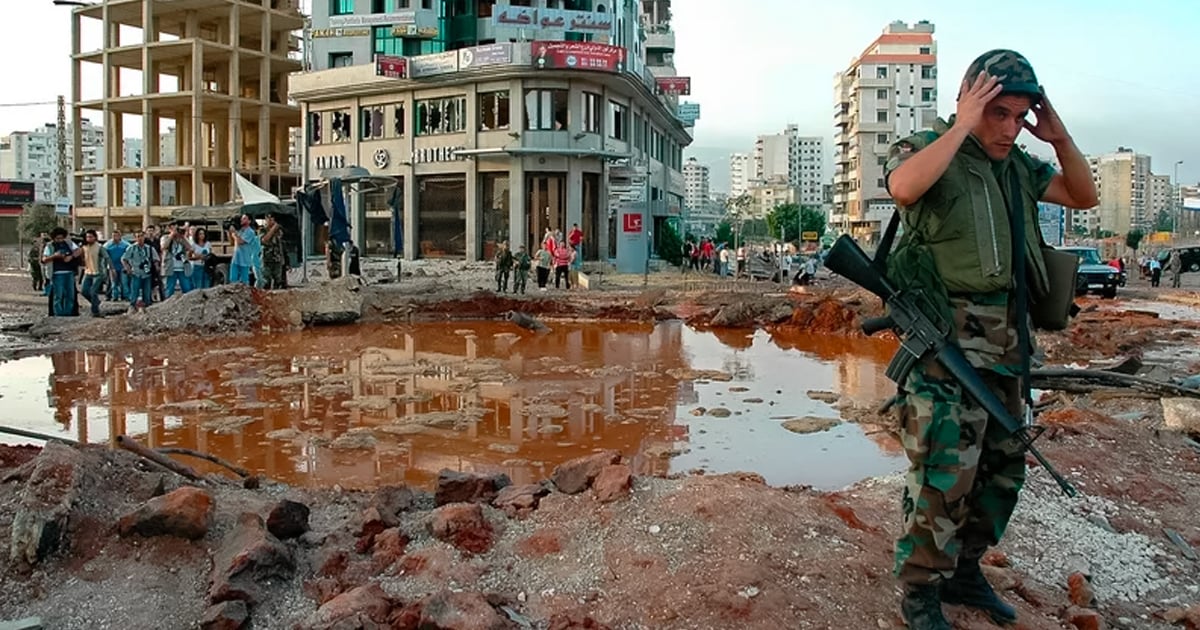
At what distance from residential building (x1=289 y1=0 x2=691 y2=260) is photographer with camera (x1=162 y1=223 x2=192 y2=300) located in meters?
17.4

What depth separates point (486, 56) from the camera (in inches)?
1394

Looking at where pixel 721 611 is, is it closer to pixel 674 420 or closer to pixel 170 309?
pixel 674 420

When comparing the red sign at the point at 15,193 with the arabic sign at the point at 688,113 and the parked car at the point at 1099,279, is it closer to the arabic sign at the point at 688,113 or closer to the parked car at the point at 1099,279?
the arabic sign at the point at 688,113

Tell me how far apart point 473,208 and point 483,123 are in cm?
349

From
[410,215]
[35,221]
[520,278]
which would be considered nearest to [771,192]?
[35,221]

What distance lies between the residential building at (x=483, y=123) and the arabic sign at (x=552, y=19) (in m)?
0.06

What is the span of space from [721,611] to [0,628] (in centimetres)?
239

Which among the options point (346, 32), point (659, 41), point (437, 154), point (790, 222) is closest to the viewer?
point (437, 154)

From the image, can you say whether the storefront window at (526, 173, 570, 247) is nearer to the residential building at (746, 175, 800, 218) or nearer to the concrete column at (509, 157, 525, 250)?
the concrete column at (509, 157, 525, 250)

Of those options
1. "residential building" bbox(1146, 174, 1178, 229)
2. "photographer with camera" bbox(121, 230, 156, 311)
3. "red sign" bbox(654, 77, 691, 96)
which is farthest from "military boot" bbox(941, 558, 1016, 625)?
"residential building" bbox(1146, 174, 1178, 229)

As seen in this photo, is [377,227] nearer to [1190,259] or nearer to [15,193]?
[1190,259]

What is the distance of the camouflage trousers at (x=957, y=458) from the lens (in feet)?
9.59

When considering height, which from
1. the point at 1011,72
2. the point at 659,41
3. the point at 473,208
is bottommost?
the point at 1011,72

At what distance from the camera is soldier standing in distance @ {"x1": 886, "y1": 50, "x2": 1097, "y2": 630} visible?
9.59 ft
